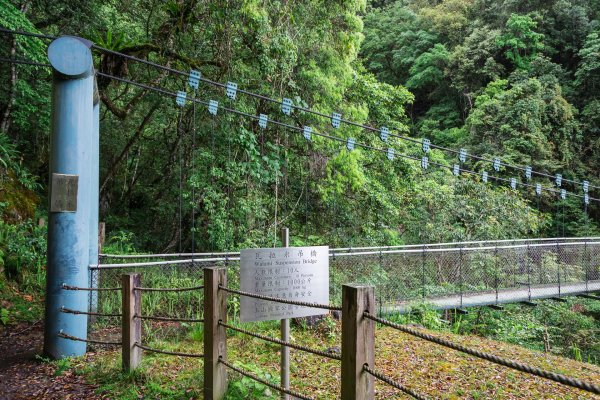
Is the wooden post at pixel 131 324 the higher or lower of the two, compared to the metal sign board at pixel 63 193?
lower

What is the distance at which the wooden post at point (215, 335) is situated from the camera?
9.52 feet

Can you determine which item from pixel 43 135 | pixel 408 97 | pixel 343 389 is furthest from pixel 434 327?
pixel 43 135

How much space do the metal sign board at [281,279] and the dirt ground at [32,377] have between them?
1343 mm

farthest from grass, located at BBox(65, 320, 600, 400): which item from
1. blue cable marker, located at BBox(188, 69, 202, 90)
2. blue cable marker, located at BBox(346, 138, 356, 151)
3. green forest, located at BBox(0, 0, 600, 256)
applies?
blue cable marker, located at BBox(346, 138, 356, 151)

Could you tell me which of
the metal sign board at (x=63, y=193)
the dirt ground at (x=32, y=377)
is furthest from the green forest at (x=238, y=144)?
the metal sign board at (x=63, y=193)

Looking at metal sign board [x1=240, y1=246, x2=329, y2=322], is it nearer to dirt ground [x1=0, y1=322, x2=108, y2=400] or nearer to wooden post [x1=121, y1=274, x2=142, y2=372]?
wooden post [x1=121, y1=274, x2=142, y2=372]

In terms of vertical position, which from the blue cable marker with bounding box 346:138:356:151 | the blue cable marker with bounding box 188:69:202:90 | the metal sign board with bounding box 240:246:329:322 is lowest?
the metal sign board with bounding box 240:246:329:322

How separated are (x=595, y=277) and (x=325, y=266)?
8950 millimetres

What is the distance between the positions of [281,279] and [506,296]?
679 centimetres

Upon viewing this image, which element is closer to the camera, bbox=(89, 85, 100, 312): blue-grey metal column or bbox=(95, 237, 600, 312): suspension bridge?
bbox=(89, 85, 100, 312): blue-grey metal column

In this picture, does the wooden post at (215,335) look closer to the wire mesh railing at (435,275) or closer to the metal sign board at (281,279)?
the metal sign board at (281,279)

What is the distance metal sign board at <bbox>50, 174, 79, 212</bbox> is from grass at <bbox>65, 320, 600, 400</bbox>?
1314 millimetres

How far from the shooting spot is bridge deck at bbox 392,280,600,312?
7473 millimetres

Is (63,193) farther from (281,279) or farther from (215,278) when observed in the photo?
(281,279)
